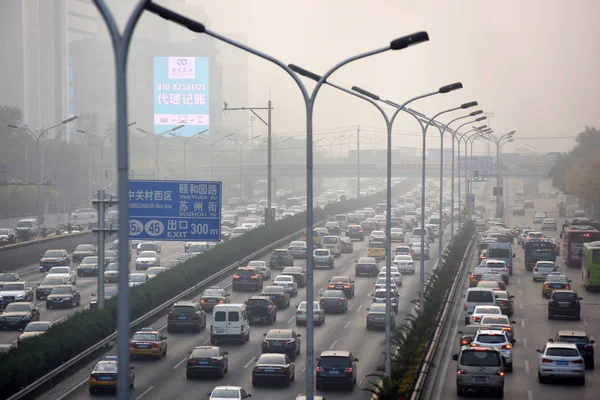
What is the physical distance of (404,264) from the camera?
230 feet

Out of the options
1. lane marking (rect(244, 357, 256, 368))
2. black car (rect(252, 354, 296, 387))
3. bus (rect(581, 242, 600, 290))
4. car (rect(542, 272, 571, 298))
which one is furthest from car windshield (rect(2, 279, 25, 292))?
bus (rect(581, 242, 600, 290))

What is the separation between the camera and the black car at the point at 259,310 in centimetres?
4809

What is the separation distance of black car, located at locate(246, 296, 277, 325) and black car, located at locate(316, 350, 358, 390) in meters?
14.7

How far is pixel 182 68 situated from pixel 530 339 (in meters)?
148

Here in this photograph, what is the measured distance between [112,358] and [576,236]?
45.4 meters

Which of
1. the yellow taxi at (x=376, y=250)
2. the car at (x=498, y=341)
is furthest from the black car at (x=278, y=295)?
the yellow taxi at (x=376, y=250)

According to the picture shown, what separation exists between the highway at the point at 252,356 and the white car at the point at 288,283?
0.50 m

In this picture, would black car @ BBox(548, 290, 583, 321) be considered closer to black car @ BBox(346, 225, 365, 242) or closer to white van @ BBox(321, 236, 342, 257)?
white van @ BBox(321, 236, 342, 257)

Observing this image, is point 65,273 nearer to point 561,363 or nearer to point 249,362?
point 249,362

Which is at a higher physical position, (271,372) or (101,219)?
(101,219)

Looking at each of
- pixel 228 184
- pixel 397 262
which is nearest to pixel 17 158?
pixel 228 184

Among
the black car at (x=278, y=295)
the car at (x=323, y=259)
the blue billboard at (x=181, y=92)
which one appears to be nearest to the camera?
the black car at (x=278, y=295)

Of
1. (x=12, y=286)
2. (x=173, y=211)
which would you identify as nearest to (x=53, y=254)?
(x=12, y=286)

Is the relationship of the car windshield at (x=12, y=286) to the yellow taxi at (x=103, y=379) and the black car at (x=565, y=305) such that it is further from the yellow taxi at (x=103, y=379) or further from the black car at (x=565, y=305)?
the black car at (x=565, y=305)
